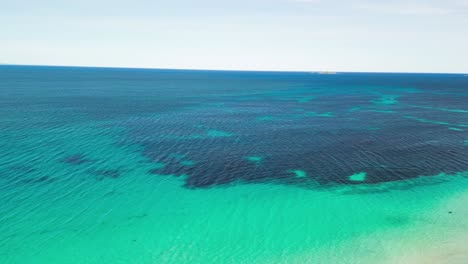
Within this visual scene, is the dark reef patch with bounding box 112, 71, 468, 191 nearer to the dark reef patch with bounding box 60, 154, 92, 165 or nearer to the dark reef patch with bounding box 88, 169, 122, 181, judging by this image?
the dark reef patch with bounding box 88, 169, 122, 181

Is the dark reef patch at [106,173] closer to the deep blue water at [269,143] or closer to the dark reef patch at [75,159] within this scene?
the deep blue water at [269,143]

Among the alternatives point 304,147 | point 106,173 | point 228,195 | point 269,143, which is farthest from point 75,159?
point 304,147

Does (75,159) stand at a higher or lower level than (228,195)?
higher

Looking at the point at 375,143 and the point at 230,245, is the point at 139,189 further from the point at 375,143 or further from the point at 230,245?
the point at 375,143


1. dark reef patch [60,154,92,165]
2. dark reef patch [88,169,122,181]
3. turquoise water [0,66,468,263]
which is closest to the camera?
turquoise water [0,66,468,263]

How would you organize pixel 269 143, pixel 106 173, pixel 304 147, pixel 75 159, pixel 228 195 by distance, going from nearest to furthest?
pixel 228 195
pixel 106 173
pixel 75 159
pixel 304 147
pixel 269 143

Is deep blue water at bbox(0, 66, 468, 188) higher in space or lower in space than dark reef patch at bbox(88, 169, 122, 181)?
higher

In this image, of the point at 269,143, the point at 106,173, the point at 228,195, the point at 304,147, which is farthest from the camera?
the point at 269,143

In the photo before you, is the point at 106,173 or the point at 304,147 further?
the point at 304,147

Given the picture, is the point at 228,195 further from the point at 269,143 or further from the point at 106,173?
the point at 269,143

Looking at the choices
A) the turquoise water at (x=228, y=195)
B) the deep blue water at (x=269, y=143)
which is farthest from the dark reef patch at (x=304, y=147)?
the turquoise water at (x=228, y=195)

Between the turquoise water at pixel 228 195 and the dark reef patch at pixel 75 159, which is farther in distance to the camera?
the dark reef patch at pixel 75 159

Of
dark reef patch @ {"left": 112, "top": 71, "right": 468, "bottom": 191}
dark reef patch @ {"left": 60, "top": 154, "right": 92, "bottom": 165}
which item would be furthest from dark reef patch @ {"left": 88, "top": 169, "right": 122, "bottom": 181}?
dark reef patch @ {"left": 60, "top": 154, "right": 92, "bottom": 165}
